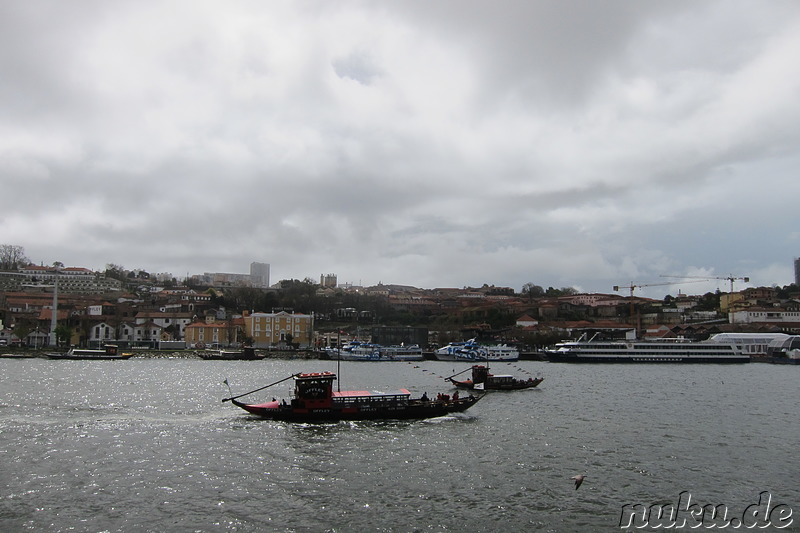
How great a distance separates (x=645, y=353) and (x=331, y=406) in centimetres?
7690

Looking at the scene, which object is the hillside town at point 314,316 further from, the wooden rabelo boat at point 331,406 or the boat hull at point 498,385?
the wooden rabelo boat at point 331,406

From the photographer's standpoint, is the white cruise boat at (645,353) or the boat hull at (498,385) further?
the white cruise boat at (645,353)

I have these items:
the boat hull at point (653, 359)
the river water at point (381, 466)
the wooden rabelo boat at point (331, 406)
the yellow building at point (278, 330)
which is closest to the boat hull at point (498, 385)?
the river water at point (381, 466)

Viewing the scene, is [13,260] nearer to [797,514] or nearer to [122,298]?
[122,298]

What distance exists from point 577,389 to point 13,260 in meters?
187

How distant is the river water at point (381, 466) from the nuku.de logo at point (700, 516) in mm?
239

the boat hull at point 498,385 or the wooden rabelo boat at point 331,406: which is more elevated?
the wooden rabelo boat at point 331,406

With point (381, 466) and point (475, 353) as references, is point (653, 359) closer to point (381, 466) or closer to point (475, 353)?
point (475, 353)

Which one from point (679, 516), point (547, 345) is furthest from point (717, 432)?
point (547, 345)

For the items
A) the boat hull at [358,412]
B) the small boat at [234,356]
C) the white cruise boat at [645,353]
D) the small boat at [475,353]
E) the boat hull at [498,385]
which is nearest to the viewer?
the boat hull at [358,412]

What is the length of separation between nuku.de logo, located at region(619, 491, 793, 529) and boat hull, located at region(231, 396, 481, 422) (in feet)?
54.5

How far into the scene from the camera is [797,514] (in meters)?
18.0

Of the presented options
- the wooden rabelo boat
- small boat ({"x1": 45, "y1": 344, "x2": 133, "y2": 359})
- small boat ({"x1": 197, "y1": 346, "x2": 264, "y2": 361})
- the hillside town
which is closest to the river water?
the wooden rabelo boat

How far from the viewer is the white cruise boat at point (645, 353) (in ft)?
318
